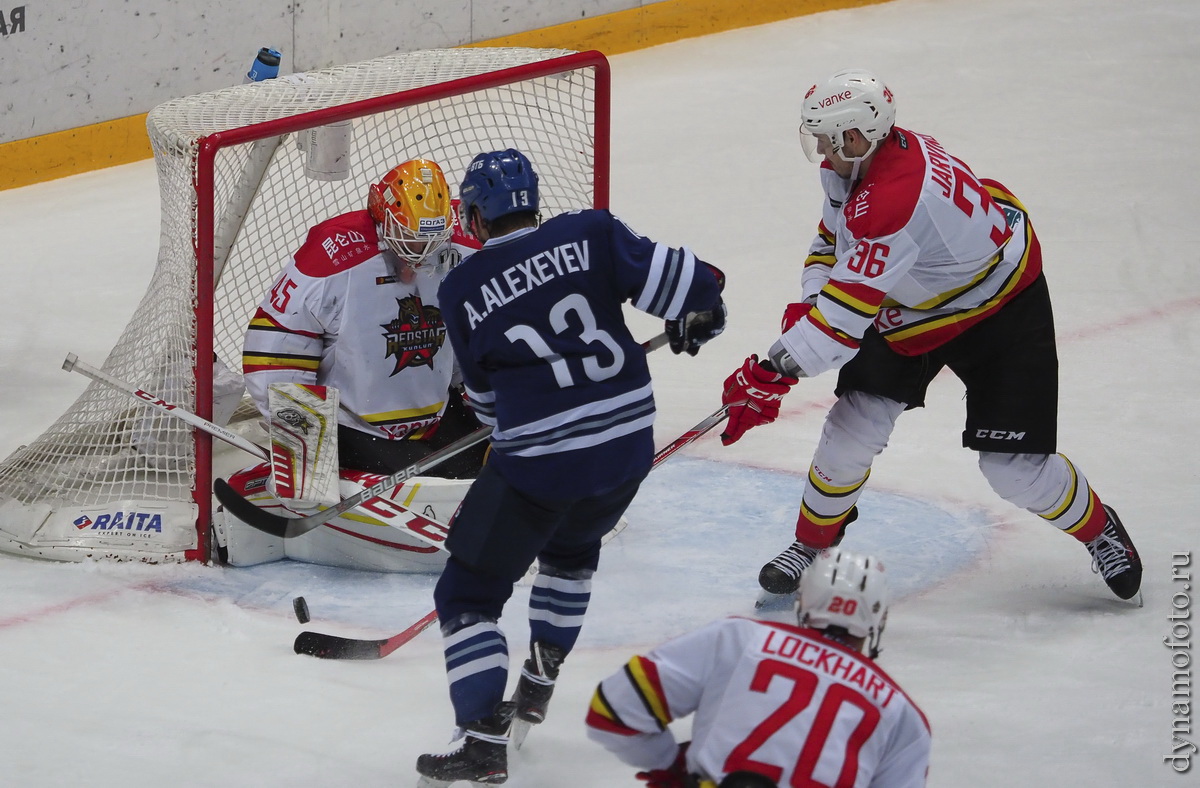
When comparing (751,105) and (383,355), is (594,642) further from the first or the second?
(751,105)

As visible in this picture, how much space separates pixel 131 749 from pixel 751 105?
4.91 metres

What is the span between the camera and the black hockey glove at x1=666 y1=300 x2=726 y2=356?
250cm

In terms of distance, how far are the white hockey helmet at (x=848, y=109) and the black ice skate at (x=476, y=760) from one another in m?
1.28

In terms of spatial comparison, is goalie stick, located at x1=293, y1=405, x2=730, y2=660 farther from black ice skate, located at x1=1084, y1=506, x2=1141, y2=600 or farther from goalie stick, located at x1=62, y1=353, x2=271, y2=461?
black ice skate, located at x1=1084, y1=506, x2=1141, y2=600

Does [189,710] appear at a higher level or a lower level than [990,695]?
higher

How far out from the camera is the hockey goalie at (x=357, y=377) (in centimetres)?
328

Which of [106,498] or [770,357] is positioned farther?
[106,498]

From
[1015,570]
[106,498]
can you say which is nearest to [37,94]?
[106,498]

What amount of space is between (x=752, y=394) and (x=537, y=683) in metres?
0.78

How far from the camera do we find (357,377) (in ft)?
11.2

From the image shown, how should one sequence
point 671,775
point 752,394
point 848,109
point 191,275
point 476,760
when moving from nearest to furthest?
1. point 671,775
2. point 476,760
3. point 848,109
4. point 752,394
5. point 191,275

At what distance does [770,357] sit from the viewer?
9.56ft

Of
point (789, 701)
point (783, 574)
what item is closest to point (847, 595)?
point (789, 701)

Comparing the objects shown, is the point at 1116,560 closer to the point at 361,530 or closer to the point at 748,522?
the point at 748,522
